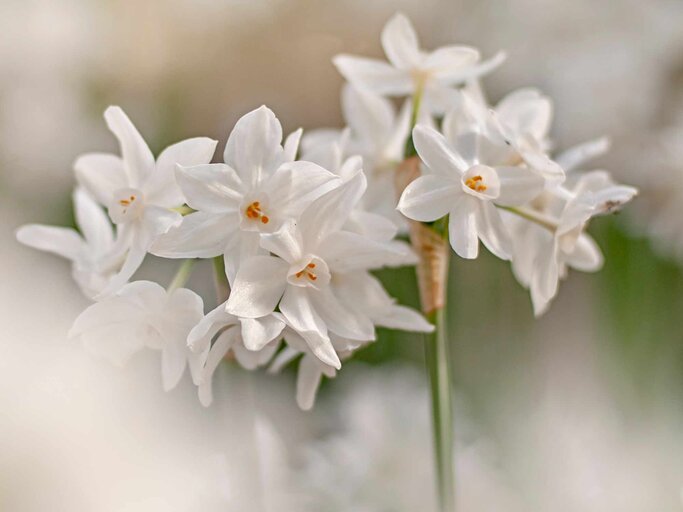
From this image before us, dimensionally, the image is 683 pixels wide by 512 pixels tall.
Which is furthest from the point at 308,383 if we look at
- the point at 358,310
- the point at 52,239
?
the point at 52,239

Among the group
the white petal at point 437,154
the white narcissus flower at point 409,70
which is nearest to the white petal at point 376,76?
the white narcissus flower at point 409,70

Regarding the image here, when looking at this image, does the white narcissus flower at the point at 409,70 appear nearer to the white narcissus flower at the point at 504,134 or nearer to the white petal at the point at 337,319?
the white narcissus flower at the point at 504,134

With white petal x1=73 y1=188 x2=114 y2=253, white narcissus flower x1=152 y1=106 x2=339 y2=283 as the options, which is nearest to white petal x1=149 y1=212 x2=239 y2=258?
white narcissus flower x1=152 y1=106 x2=339 y2=283

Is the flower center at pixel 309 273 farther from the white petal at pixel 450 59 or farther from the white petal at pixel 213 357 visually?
the white petal at pixel 450 59

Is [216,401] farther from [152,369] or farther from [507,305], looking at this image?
[507,305]

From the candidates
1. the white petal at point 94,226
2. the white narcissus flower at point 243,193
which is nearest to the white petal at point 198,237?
the white narcissus flower at point 243,193

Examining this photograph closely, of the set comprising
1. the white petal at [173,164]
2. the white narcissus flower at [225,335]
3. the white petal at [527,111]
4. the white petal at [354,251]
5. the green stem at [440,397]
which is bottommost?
the green stem at [440,397]

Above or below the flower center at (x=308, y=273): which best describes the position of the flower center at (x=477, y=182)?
above

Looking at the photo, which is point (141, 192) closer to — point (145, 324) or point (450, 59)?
point (145, 324)

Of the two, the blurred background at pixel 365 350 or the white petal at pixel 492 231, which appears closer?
the white petal at pixel 492 231
